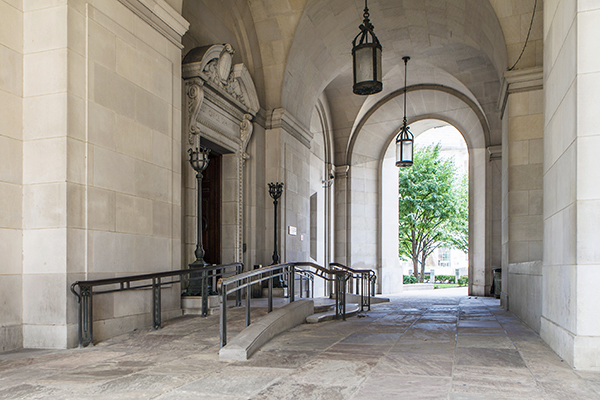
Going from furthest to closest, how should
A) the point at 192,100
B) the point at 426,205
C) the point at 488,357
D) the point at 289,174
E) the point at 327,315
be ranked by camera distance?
the point at 426,205 < the point at 289,174 < the point at 192,100 < the point at 327,315 < the point at 488,357

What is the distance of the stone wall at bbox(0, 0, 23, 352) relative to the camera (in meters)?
5.63

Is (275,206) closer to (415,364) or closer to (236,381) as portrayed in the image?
(415,364)

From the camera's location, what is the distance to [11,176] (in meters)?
5.75

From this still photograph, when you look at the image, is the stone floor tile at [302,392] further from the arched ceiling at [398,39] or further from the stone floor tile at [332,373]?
the arched ceiling at [398,39]

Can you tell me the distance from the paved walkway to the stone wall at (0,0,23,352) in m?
0.51

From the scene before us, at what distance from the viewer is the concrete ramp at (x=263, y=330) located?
496 centimetres

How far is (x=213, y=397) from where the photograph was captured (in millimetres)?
3580

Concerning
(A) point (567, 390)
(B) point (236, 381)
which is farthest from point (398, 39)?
(B) point (236, 381)

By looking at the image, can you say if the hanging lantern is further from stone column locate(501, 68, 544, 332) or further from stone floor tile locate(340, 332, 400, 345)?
stone floor tile locate(340, 332, 400, 345)

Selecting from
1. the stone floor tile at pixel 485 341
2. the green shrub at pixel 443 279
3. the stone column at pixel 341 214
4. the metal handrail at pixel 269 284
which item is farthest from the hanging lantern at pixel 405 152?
the green shrub at pixel 443 279

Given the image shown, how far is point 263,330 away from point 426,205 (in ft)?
84.2

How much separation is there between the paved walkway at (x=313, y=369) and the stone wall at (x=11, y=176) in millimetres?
515

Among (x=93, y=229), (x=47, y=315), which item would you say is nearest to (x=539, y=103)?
(x=93, y=229)

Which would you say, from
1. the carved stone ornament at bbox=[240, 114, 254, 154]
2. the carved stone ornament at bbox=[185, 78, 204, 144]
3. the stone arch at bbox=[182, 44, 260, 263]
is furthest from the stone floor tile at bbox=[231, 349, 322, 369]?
the carved stone ornament at bbox=[240, 114, 254, 154]
